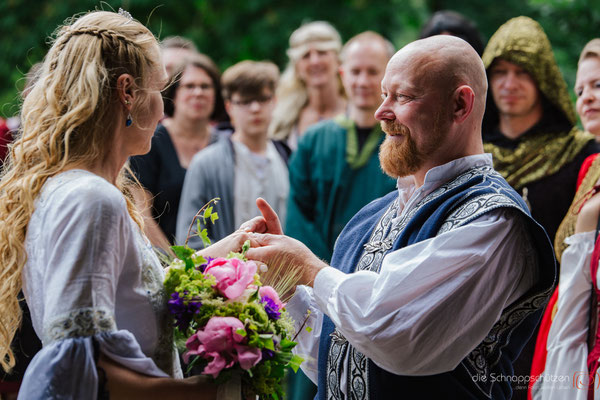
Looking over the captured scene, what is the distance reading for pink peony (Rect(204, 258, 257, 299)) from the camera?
249 cm

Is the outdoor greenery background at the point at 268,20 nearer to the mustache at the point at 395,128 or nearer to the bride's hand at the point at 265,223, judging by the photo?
the mustache at the point at 395,128

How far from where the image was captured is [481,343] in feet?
9.21

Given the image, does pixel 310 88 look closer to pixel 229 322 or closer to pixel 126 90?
pixel 126 90

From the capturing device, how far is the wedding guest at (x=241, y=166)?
216 inches

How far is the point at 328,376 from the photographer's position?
308 cm

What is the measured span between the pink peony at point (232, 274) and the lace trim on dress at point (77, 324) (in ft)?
1.41

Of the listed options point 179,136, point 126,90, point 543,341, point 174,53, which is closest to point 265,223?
point 126,90

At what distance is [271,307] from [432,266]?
579mm

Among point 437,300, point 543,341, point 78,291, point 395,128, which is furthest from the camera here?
point 543,341

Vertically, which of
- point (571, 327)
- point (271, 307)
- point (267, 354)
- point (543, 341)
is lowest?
point (543, 341)

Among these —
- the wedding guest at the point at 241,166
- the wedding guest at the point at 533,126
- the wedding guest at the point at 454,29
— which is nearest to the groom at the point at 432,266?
the wedding guest at the point at 533,126

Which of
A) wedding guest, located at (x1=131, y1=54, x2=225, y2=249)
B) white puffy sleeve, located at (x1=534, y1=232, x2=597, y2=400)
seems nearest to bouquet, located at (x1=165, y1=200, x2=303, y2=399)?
white puffy sleeve, located at (x1=534, y1=232, x2=597, y2=400)

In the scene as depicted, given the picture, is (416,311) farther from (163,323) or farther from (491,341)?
(163,323)

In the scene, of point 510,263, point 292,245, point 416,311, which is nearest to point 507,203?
point 510,263
